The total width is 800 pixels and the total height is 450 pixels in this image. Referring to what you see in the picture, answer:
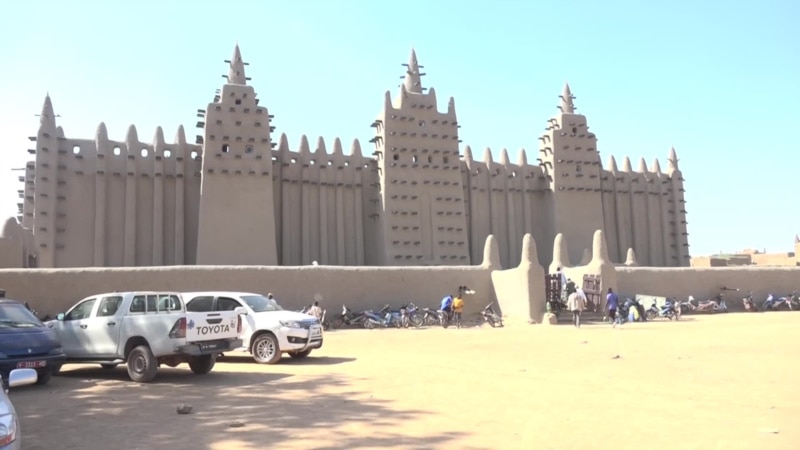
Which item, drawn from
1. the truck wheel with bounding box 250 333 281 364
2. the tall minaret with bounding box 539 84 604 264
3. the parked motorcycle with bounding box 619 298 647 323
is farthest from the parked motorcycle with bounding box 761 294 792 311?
the truck wheel with bounding box 250 333 281 364

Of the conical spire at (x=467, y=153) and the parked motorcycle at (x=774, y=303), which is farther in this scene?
the conical spire at (x=467, y=153)

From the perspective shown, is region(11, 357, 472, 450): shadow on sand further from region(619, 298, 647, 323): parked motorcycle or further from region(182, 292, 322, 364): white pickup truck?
region(619, 298, 647, 323): parked motorcycle

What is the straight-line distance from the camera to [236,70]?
3145 centimetres

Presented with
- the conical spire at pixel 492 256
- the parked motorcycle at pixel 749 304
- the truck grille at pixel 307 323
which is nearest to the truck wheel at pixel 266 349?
the truck grille at pixel 307 323

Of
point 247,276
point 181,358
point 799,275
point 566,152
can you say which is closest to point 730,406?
point 181,358

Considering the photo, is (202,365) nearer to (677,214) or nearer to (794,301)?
(794,301)

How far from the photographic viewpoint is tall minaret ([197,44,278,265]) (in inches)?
1133

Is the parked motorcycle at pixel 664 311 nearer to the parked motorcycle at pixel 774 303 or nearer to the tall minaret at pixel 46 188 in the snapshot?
the parked motorcycle at pixel 774 303

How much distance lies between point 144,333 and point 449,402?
5.59 metres

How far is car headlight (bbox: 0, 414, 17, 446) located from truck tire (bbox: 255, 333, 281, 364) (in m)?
8.63

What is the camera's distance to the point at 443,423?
738 cm

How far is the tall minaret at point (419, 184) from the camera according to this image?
32.6m

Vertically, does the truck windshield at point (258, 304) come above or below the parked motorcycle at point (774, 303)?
above

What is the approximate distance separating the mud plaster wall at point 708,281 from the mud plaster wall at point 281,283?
714 cm
